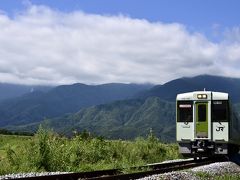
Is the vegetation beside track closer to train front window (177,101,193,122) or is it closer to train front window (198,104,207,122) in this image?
train front window (177,101,193,122)

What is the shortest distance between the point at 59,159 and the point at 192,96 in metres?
9.04

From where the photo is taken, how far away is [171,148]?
A: 33906 millimetres

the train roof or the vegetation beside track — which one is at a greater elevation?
the train roof

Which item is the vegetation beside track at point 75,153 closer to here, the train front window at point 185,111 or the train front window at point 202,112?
the train front window at point 185,111

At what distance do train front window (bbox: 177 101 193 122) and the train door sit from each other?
318 millimetres

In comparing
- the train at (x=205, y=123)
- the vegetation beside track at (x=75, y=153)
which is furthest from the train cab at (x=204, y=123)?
the vegetation beside track at (x=75, y=153)

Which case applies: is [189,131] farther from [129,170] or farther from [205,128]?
[129,170]

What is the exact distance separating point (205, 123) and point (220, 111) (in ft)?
3.28

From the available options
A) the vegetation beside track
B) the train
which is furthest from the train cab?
the vegetation beside track

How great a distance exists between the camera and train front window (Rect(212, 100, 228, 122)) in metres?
24.8

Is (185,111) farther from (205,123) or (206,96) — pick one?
(206,96)

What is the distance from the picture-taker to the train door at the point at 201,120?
2503 cm

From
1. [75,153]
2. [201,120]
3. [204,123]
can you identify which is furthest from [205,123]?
[75,153]

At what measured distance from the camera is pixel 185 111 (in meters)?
25.2
